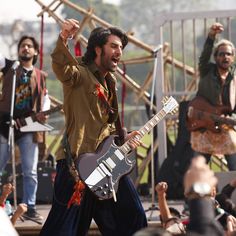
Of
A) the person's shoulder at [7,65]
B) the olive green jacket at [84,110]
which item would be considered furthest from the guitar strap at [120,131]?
the person's shoulder at [7,65]

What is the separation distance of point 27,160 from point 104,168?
3.26 m

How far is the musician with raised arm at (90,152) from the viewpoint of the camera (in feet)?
31.6

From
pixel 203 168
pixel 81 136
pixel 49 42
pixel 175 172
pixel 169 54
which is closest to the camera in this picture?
pixel 203 168

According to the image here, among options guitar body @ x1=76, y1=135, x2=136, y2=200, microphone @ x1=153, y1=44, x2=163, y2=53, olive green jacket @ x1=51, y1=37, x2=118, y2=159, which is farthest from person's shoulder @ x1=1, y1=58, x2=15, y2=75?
guitar body @ x1=76, y1=135, x2=136, y2=200

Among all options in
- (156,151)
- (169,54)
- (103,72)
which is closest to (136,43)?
(169,54)

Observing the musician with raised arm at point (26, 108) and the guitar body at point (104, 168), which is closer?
the guitar body at point (104, 168)

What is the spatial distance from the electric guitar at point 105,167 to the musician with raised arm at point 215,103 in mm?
3207

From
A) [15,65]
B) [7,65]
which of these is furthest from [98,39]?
[7,65]

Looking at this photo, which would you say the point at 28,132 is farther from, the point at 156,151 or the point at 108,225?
the point at 108,225

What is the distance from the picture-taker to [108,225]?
9.72 metres

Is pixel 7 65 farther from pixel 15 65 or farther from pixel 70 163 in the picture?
pixel 70 163

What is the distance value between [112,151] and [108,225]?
21.7 inches

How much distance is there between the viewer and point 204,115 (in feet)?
42.6

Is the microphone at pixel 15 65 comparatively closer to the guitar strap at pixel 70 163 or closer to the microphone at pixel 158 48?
the microphone at pixel 158 48
